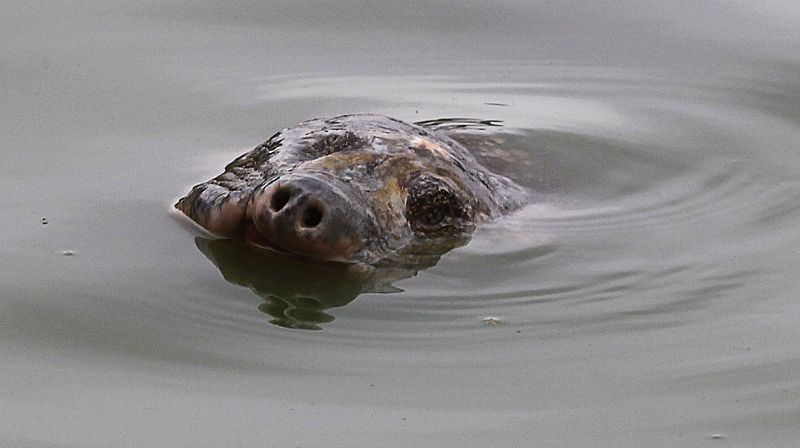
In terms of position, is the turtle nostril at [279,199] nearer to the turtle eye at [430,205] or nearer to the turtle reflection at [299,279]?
the turtle reflection at [299,279]

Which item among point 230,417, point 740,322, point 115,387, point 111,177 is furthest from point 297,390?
point 111,177

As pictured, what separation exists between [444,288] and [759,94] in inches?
89.9

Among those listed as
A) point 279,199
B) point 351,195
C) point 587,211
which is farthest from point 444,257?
point 587,211

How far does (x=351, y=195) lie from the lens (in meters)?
3.58

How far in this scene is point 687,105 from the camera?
5.30 m

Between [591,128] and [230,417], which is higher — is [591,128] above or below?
above

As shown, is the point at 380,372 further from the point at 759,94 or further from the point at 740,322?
the point at 759,94

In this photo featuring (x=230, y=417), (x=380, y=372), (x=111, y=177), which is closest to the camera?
(x=230, y=417)

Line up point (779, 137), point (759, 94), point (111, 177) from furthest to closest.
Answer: point (759, 94) < point (779, 137) < point (111, 177)

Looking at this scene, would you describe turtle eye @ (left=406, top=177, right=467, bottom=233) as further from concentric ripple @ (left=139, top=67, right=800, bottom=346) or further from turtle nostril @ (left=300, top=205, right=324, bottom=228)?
turtle nostril @ (left=300, top=205, right=324, bottom=228)

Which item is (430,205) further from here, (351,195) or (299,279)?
(299,279)

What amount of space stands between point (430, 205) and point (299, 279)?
0.44m

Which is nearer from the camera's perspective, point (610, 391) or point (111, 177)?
point (610, 391)

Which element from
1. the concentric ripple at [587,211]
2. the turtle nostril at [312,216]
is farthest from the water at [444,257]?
the turtle nostril at [312,216]
